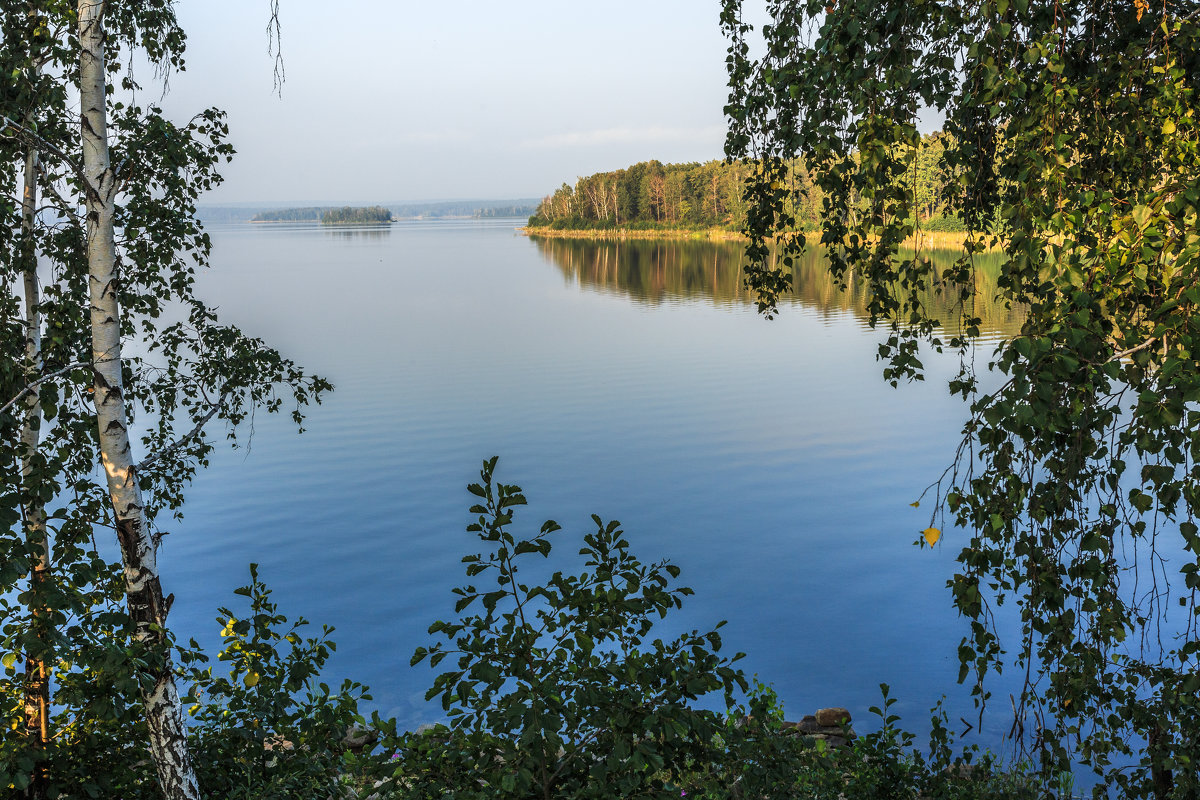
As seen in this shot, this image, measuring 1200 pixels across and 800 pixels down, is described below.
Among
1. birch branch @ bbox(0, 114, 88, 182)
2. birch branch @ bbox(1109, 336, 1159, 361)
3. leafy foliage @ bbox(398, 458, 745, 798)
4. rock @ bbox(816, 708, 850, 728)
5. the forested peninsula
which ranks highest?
the forested peninsula

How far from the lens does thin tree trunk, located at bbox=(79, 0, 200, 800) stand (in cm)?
438

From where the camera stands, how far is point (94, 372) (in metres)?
4.38

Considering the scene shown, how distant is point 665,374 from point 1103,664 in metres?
21.4

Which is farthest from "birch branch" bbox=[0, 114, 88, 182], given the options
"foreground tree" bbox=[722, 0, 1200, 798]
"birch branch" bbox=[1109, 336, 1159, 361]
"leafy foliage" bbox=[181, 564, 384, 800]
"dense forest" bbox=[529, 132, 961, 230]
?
"dense forest" bbox=[529, 132, 961, 230]

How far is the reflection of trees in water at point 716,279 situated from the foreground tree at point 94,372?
54.6ft

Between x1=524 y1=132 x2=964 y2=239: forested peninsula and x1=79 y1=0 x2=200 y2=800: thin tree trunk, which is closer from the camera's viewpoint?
x1=79 y1=0 x2=200 y2=800: thin tree trunk

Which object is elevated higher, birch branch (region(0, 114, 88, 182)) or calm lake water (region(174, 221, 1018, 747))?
birch branch (region(0, 114, 88, 182))

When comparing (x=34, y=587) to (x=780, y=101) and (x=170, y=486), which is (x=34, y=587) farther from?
(x=780, y=101)

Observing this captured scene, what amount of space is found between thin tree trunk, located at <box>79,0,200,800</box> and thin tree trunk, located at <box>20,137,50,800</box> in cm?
36

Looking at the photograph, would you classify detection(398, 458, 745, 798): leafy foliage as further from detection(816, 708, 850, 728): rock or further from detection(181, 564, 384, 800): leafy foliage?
detection(816, 708, 850, 728): rock

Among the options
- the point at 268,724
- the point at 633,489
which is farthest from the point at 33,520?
the point at 633,489

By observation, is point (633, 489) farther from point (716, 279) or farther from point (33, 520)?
point (716, 279)

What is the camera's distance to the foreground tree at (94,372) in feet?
12.5

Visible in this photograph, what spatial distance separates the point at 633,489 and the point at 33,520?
11.2 meters
